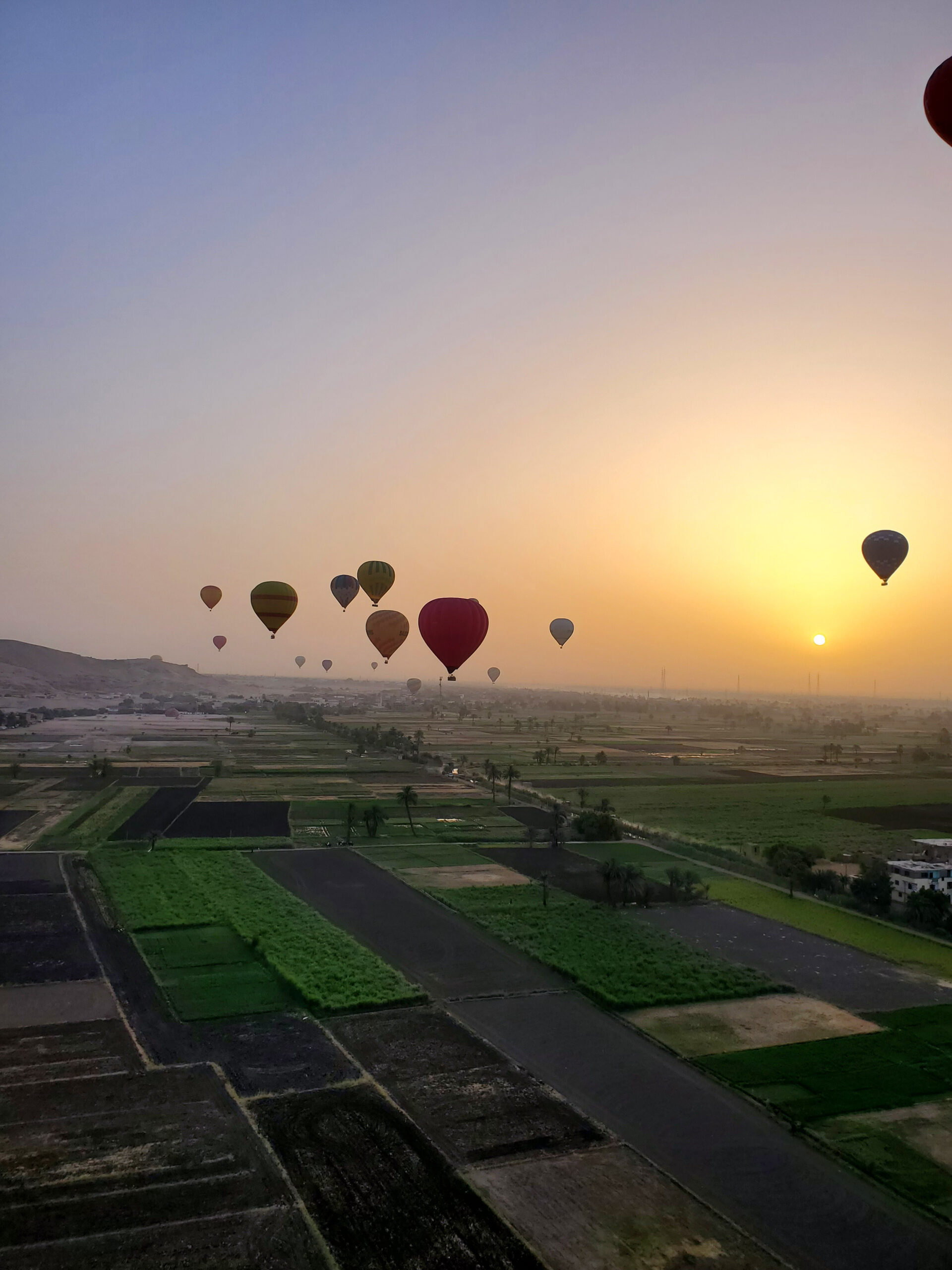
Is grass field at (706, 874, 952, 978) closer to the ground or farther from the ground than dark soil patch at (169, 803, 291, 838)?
farther from the ground

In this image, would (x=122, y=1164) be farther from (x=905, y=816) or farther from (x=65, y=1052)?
(x=905, y=816)

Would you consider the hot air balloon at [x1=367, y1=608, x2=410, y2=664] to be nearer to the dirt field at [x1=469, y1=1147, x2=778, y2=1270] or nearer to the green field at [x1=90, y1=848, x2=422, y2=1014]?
the green field at [x1=90, y1=848, x2=422, y2=1014]

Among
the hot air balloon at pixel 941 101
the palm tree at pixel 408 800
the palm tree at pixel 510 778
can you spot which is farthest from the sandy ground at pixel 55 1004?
the palm tree at pixel 510 778

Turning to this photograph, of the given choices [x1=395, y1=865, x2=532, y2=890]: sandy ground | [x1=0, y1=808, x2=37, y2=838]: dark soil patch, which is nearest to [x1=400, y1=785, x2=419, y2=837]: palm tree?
[x1=395, y1=865, x2=532, y2=890]: sandy ground

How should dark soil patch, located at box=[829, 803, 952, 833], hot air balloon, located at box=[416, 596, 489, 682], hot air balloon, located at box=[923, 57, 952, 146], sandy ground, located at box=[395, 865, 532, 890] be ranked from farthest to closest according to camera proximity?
dark soil patch, located at box=[829, 803, 952, 833]
hot air balloon, located at box=[416, 596, 489, 682]
sandy ground, located at box=[395, 865, 532, 890]
hot air balloon, located at box=[923, 57, 952, 146]

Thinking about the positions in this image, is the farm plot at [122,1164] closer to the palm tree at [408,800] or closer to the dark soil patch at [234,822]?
the dark soil patch at [234,822]
